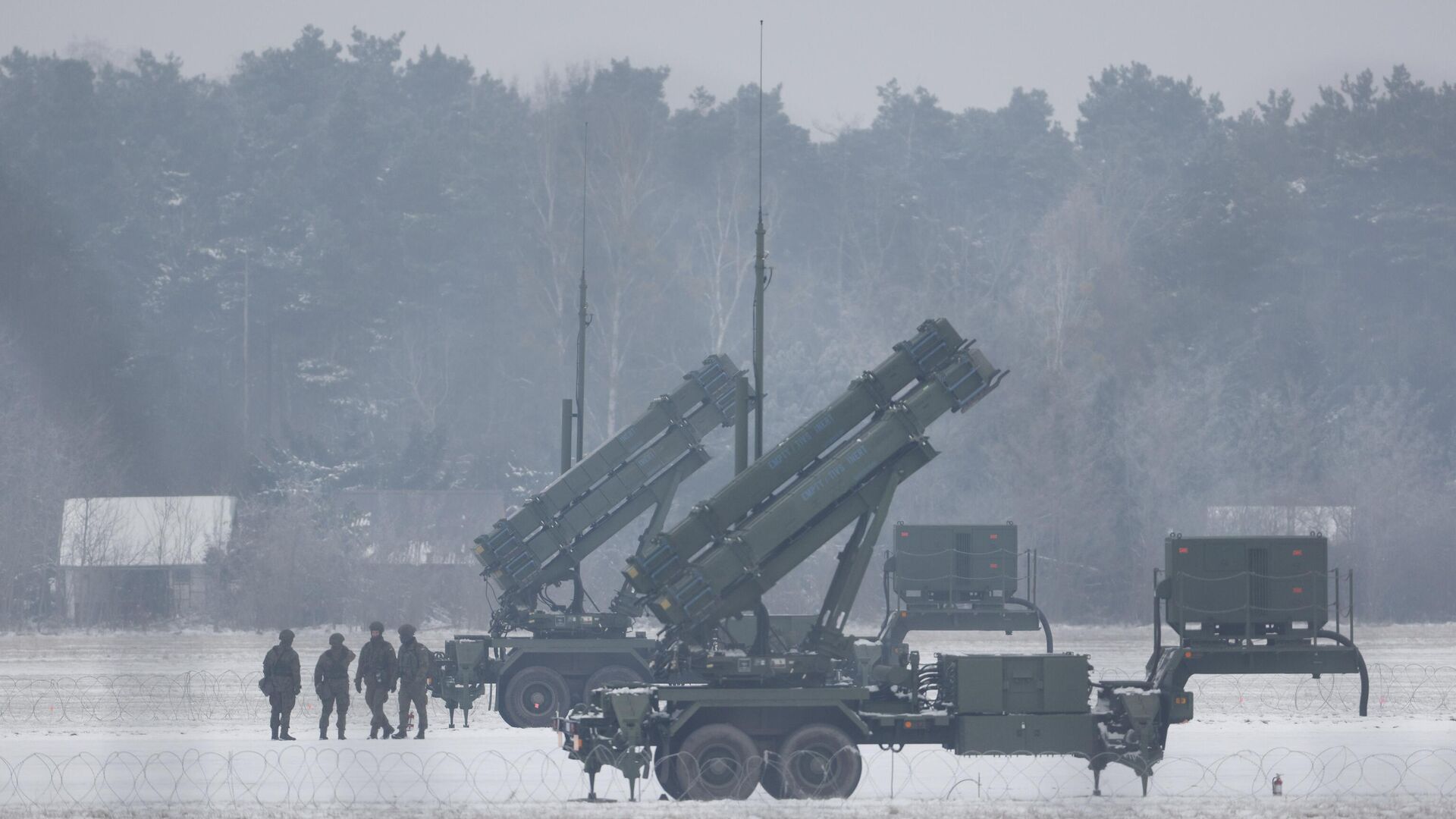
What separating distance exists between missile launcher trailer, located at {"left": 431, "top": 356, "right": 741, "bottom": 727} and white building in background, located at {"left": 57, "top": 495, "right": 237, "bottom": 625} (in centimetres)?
3595

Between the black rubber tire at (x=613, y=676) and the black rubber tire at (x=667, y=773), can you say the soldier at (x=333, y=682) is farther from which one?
the black rubber tire at (x=667, y=773)

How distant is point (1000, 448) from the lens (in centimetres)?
7294

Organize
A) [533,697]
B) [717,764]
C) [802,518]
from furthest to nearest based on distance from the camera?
[533,697]
[802,518]
[717,764]

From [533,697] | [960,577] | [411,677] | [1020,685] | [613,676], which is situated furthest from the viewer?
[960,577]

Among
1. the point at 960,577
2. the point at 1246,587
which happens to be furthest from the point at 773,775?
the point at 960,577

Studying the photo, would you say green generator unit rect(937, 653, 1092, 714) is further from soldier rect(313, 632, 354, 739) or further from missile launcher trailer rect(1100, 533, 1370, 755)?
soldier rect(313, 632, 354, 739)

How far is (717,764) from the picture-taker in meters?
21.0

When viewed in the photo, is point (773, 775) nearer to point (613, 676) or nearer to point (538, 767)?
point (538, 767)

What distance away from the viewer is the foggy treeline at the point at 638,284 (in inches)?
3036

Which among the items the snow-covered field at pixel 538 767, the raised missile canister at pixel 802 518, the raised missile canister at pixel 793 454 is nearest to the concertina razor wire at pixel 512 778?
the snow-covered field at pixel 538 767

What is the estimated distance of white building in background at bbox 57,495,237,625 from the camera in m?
65.4

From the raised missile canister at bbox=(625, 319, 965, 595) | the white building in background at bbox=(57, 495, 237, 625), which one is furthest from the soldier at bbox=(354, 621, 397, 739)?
the white building in background at bbox=(57, 495, 237, 625)

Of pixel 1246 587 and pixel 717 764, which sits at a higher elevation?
pixel 1246 587

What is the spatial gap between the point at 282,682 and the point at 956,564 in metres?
11.1
